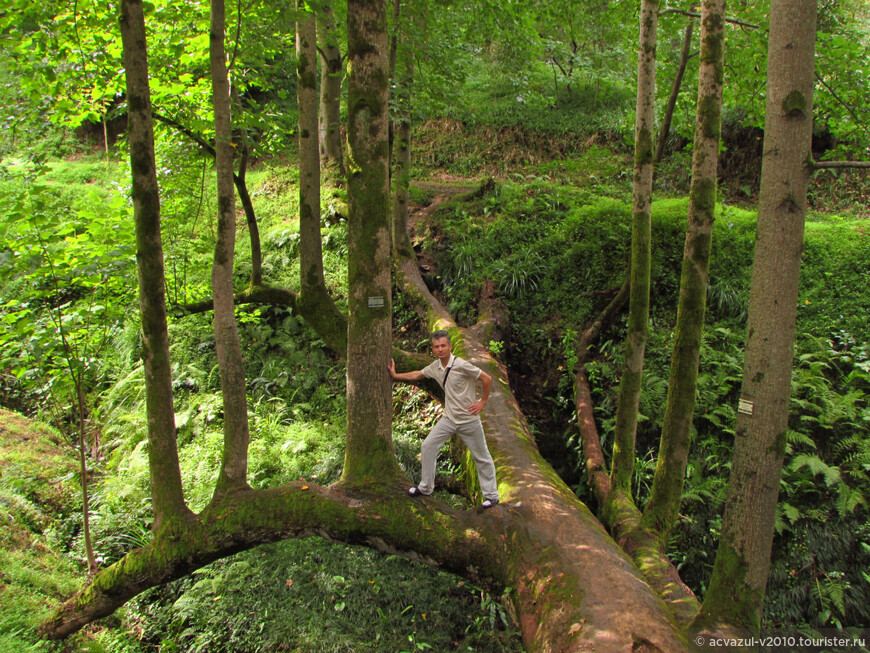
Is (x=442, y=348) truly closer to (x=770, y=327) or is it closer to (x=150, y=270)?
(x=770, y=327)

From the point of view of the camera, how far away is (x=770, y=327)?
3.39 m

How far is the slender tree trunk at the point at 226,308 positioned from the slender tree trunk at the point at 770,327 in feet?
14.1

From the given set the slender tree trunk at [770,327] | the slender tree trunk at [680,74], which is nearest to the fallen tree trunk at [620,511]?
the slender tree trunk at [770,327]

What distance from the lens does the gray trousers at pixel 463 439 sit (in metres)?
4.95

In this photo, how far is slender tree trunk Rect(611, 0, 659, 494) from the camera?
236 inches

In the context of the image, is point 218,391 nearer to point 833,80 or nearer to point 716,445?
point 716,445

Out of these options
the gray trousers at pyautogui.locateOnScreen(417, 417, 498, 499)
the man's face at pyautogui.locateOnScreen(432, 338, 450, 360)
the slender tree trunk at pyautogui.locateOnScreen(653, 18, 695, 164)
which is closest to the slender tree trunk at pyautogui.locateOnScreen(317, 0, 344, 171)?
the slender tree trunk at pyautogui.locateOnScreen(653, 18, 695, 164)

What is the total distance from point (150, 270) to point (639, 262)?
5200mm

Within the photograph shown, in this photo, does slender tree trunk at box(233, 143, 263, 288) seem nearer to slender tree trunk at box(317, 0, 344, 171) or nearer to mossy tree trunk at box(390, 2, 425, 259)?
mossy tree trunk at box(390, 2, 425, 259)

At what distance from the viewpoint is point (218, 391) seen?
9.78 m

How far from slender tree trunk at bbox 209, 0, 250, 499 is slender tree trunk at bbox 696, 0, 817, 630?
14.1 feet

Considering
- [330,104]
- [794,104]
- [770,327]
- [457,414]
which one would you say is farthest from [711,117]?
[330,104]

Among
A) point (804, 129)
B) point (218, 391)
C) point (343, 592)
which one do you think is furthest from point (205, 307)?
point (804, 129)

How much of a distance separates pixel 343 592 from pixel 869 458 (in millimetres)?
6396
